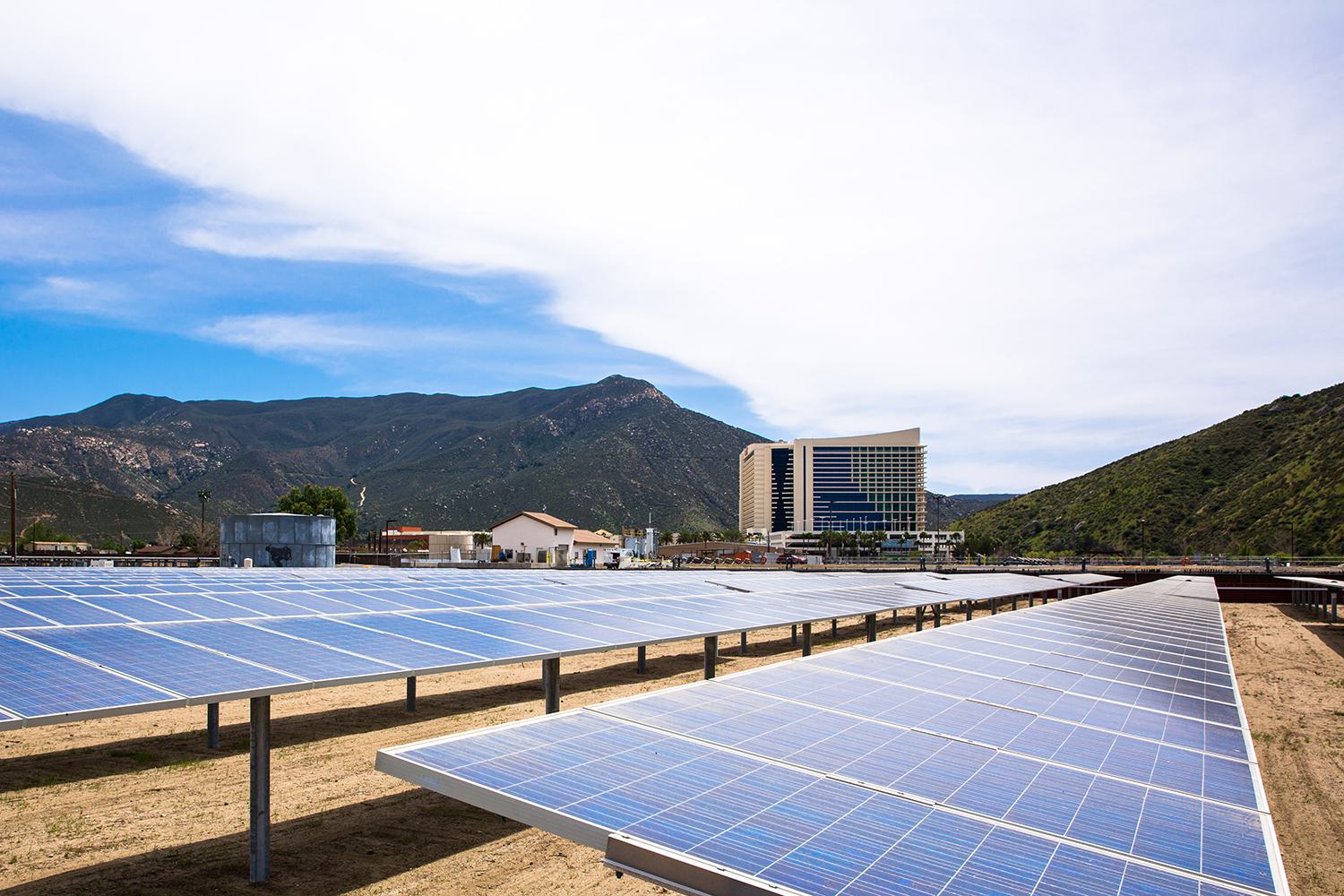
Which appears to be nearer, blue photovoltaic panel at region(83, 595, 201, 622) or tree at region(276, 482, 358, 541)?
blue photovoltaic panel at region(83, 595, 201, 622)

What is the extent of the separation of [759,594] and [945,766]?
20736 mm

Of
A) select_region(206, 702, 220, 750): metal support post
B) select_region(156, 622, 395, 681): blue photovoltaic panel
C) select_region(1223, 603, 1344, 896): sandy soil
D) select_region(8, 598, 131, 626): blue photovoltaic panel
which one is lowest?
select_region(1223, 603, 1344, 896): sandy soil

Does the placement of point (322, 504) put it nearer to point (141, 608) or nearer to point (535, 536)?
point (535, 536)

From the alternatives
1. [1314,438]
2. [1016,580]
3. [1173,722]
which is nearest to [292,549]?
[1016,580]

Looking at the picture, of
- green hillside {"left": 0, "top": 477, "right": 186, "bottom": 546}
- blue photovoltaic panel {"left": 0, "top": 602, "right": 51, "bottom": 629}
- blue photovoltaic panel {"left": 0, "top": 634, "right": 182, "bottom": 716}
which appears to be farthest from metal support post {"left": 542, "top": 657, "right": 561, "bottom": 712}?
green hillside {"left": 0, "top": 477, "right": 186, "bottom": 546}

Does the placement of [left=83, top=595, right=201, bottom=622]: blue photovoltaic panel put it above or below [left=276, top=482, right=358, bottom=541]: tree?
below

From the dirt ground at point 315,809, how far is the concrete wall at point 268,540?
34.6 meters

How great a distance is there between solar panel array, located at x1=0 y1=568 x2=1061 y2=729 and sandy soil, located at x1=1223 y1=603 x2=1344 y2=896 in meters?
9.47

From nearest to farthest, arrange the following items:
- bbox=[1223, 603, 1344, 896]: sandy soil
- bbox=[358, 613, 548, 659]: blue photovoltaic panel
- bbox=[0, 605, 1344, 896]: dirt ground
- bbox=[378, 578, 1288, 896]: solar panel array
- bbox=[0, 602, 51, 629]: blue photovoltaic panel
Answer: bbox=[378, 578, 1288, 896]: solar panel array < bbox=[0, 605, 1344, 896]: dirt ground < bbox=[1223, 603, 1344, 896]: sandy soil < bbox=[0, 602, 51, 629]: blue photovoltaic panel < bbox=[358, 613, 548, 659]: blue photovoltaic panel

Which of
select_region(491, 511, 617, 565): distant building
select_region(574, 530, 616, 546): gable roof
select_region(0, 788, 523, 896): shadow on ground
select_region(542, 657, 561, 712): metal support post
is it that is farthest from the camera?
select_region(574, 530, 616, 546): gable roof

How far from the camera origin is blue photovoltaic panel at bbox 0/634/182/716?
8.29m

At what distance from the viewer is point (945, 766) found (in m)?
6.96

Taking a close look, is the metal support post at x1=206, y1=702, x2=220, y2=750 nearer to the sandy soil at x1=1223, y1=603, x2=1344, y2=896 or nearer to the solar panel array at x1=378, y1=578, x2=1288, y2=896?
the solar panel array at x1=378, y1=578, x2=1288, y2=896

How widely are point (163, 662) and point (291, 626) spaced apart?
142 inches
